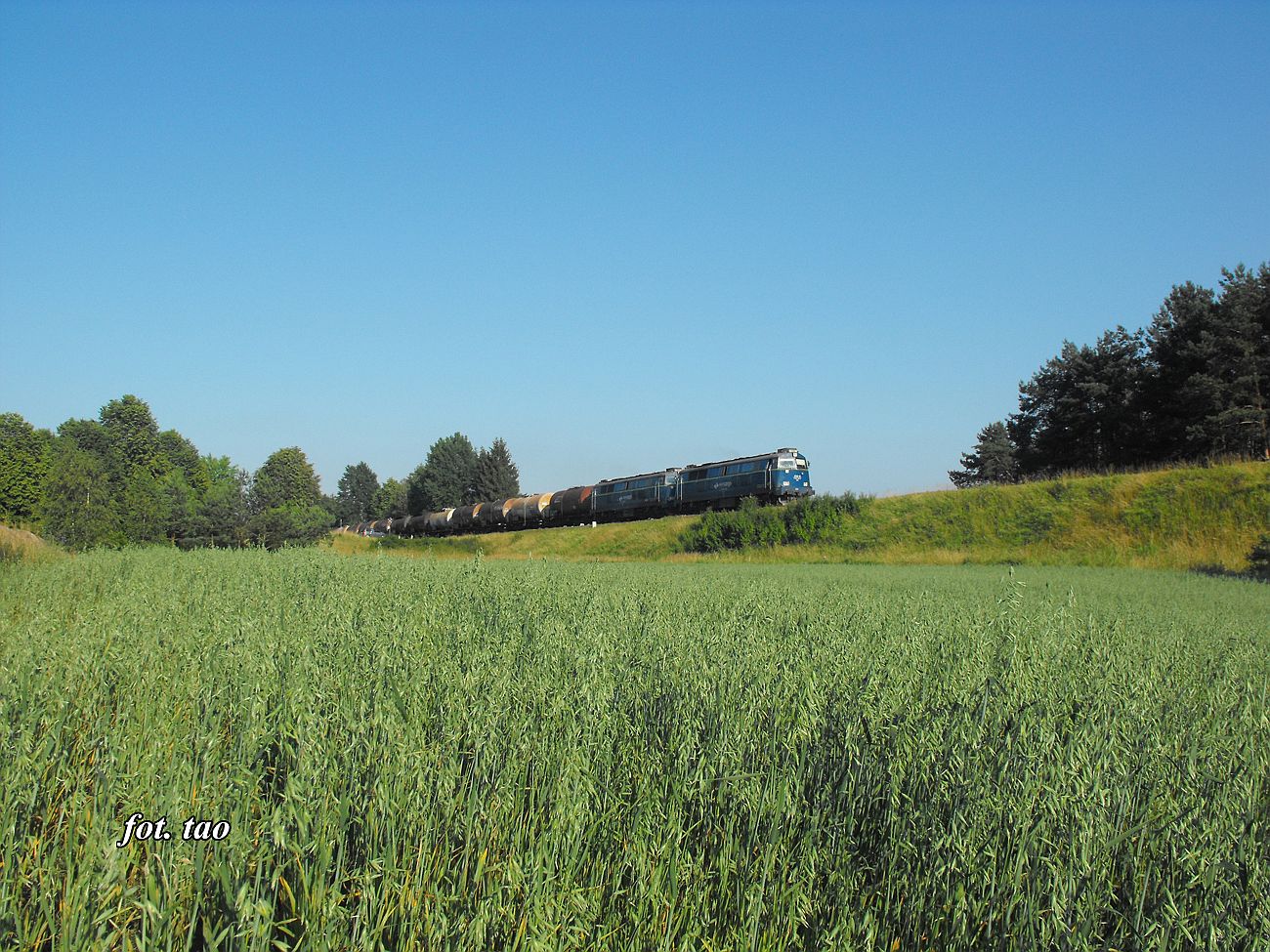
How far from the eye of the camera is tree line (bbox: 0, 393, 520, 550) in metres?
26.8

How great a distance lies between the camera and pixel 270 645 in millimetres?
3393

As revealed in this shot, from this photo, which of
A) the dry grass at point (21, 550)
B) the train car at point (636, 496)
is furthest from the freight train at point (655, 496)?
the dry grass at point (21, 550)

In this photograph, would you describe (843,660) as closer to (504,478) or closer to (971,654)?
(971,654)

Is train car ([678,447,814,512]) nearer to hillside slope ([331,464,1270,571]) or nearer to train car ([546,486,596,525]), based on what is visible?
hillside slope ([331,464,1270,571])

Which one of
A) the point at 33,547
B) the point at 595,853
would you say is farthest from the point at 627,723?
the point at 33,547

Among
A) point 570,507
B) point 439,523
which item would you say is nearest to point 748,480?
point 570,507

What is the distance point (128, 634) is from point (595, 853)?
3.01 meters

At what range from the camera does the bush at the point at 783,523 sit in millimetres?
32750

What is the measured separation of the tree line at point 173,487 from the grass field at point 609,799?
1463 cm

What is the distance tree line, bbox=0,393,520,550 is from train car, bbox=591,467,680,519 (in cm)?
1603

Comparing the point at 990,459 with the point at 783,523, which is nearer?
the point at 783,523

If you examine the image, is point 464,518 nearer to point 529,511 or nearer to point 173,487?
point 529,511

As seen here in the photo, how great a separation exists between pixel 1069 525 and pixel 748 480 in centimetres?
1550

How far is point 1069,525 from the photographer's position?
2741cm
